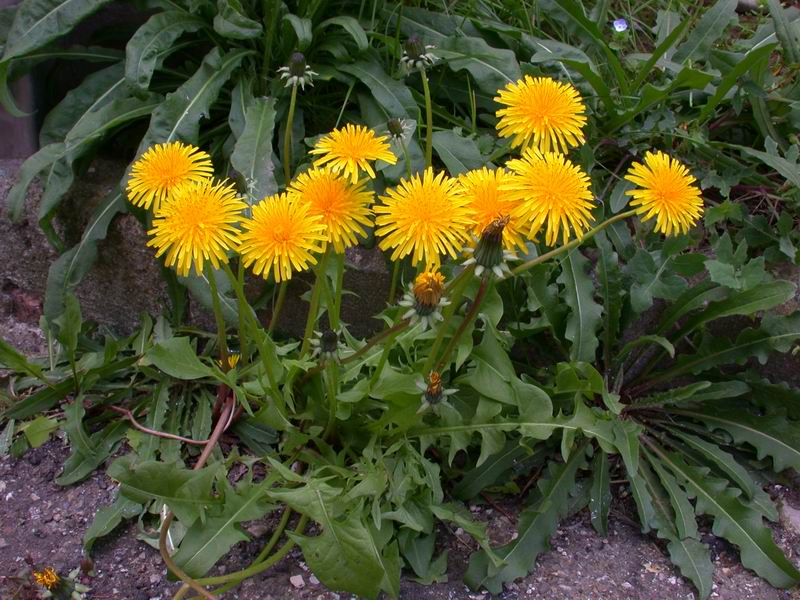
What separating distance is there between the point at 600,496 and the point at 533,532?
0.93ft

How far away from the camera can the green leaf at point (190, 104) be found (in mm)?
2555

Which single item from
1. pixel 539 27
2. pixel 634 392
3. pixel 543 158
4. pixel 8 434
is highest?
pixel 539 27

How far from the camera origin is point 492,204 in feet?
5.42

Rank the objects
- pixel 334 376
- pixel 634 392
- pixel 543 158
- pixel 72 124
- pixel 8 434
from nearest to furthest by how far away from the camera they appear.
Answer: pixel 543 158 < pixel 334 376 < pixel 8 434 < pixel 634 392 < pixel 72 124

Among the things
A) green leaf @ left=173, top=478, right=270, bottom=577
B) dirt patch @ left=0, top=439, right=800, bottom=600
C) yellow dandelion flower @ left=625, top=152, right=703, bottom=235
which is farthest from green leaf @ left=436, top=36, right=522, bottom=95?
green leaf @ left=173, top=478, right=270, bottom=577

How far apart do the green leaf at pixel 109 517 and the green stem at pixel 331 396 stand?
547 millimetres

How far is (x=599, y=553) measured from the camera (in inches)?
87.7

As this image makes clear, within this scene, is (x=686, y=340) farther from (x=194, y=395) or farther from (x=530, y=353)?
(x=194, y=395)

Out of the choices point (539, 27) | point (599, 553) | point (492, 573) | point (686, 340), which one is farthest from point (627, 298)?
point (539, 27)

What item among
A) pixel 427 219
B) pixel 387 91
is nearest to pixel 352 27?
pixel 387 91

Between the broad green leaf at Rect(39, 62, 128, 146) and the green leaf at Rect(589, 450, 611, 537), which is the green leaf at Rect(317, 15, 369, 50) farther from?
the green leaf at Rect(589, 450, 611, 537)

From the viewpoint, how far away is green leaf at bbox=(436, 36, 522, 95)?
2746 millimetres

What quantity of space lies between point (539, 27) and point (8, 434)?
8.03ft

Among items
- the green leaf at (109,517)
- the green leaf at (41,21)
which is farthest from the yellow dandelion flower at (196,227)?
the green leaf at (41,21)
